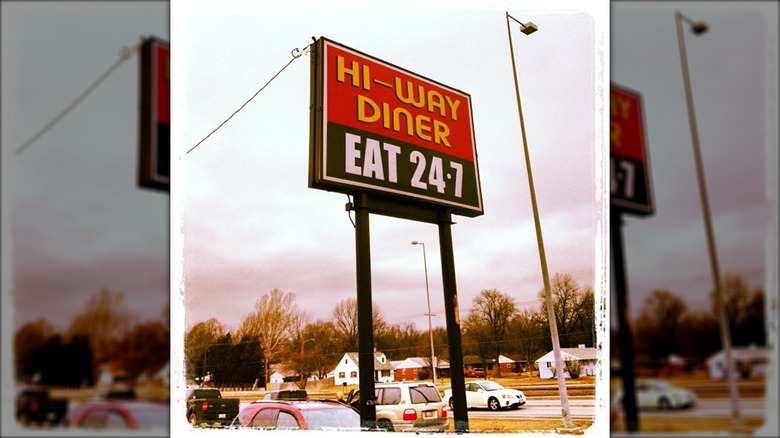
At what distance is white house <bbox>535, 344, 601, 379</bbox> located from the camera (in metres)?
5.09

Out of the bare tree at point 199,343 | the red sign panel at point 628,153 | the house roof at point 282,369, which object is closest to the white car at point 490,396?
the house roof at point 282,369

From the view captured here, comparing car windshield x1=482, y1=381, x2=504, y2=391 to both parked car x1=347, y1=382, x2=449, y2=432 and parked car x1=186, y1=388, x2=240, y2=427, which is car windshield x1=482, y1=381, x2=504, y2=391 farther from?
parked car x1=186, y1=388, x2=240, y2=427

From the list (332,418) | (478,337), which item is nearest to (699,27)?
(478,337)

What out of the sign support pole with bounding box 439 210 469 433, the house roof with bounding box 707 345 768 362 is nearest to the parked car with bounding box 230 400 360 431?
the sign support pole with bounding box 439 210 469 433

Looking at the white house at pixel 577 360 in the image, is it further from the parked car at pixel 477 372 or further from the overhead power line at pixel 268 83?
the overhead power line at pixel 268 83

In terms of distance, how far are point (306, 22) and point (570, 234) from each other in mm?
3177

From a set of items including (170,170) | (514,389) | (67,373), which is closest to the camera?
(514,389)

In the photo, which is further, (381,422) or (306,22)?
(306,22)

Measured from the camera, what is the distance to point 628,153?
17.8ft

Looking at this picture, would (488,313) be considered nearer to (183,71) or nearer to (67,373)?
(183,71)

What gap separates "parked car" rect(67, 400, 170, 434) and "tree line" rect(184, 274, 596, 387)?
503mm

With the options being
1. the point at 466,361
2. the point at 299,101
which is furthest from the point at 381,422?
the point at 299,101

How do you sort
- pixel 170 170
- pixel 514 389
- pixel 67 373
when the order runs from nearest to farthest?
pixel 514 389
pixel 170 170
pixel 67 373

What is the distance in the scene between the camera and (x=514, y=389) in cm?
517
